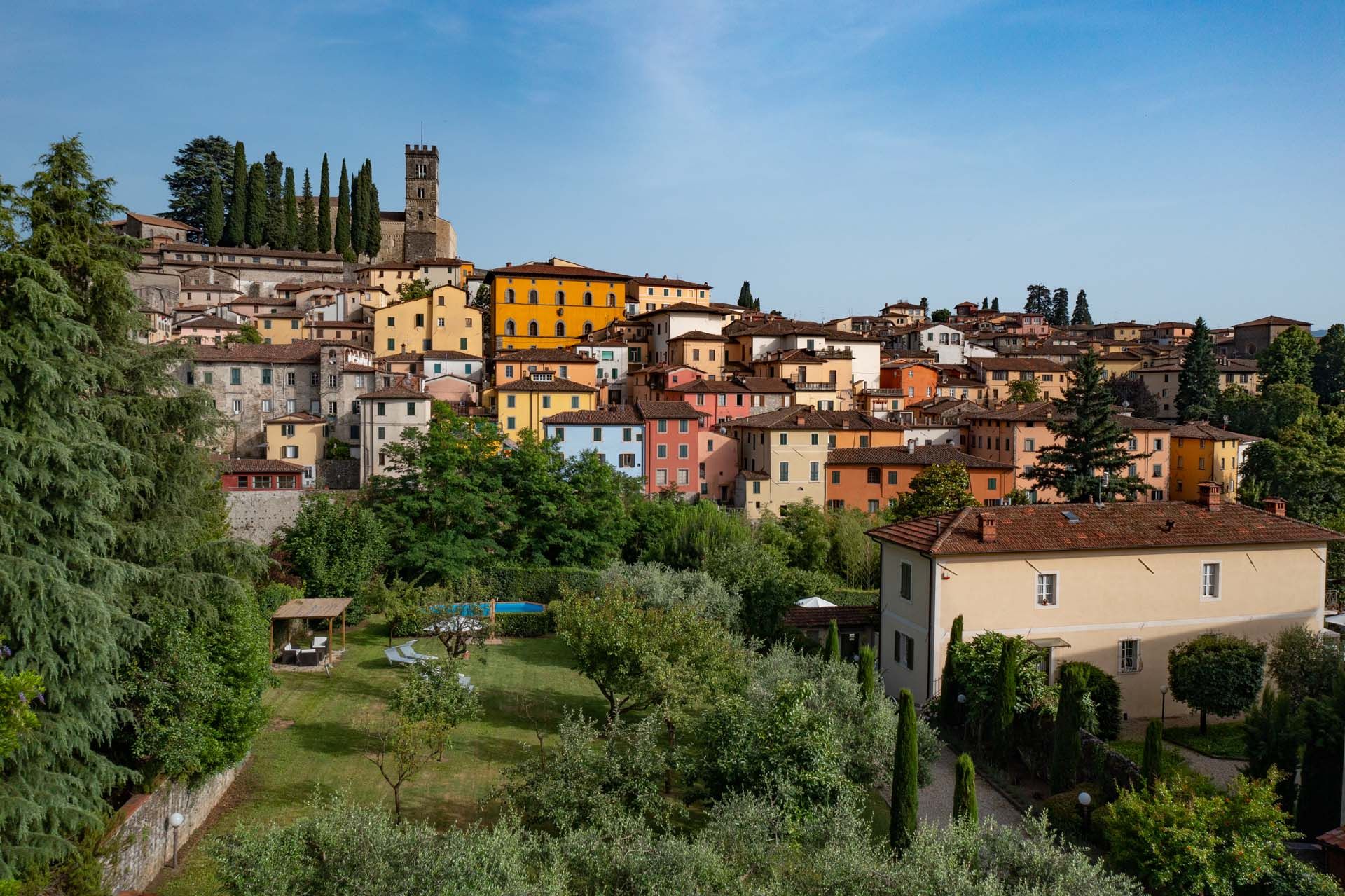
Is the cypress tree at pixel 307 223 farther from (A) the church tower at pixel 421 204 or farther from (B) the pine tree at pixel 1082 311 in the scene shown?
(B) the pine tree at pixel 1082 311

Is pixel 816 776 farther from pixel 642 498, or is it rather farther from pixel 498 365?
pixel 498 365

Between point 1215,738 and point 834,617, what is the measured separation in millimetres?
10954

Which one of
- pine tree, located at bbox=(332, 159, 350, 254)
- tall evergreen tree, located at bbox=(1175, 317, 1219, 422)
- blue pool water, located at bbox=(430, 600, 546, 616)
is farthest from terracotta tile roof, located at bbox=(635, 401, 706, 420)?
pine tree, located at bbox=(332, 159, 350, 254)

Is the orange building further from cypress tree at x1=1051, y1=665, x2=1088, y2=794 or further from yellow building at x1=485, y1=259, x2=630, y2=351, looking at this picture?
cypress tree at x1=1051, y1=665, x2=1088, y2=794

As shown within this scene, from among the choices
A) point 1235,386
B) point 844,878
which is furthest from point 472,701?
point 1235,386

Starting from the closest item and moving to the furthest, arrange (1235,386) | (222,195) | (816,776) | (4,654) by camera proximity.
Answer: (4,654) < (816,776) < (1235,386) < (222,195)

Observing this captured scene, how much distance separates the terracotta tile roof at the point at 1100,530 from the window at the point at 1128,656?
2.59 meters

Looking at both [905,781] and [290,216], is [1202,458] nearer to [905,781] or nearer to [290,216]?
[905,781]

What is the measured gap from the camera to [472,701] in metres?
19.6

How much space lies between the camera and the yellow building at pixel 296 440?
51344 millimetres

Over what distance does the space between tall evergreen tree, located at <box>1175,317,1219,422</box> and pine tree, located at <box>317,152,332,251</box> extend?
3406 inches

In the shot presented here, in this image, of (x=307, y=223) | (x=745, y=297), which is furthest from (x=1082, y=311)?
(x=307, y=223)

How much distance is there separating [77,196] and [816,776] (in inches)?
651

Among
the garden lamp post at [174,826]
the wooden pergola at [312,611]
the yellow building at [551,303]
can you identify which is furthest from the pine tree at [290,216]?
the garden lamp post at [174,826]
